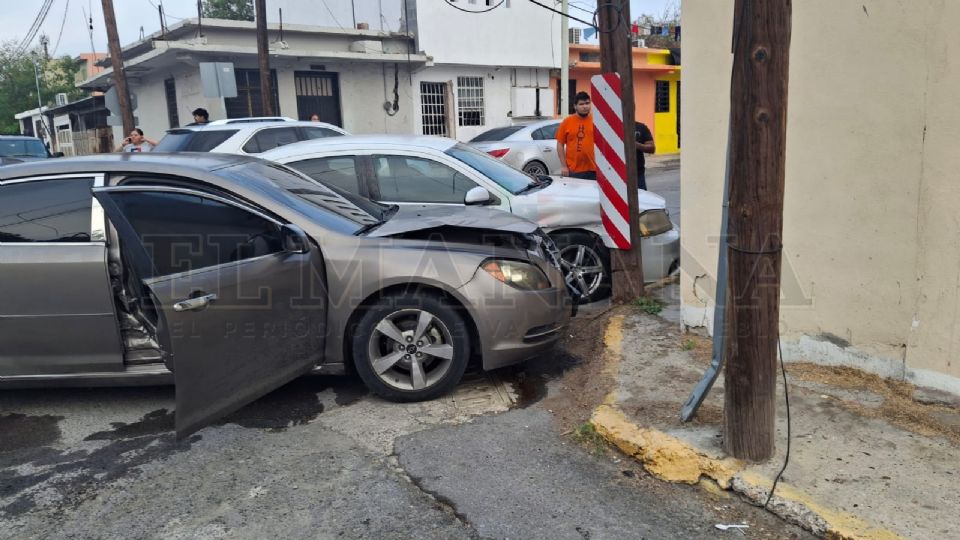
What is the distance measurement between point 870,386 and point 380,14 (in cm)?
2011

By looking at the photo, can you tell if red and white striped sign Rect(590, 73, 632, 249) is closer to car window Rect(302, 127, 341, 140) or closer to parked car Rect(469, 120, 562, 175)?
car window Rect(302, 127, 341, 140)

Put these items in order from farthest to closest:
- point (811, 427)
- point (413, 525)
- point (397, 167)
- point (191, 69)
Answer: point (191, 69)
point (397, 167)
point (811, 427)
point (413, 525)

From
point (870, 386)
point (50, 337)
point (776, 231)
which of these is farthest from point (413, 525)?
point (870, 386)

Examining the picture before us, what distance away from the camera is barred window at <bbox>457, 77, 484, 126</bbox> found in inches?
885

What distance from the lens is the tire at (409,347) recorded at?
4395 millimetres

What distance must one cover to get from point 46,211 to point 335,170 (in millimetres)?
2639

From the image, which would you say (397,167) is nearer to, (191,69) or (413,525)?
(413,525)

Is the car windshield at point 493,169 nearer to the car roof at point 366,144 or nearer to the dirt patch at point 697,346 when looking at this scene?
the car roof at point 366,144

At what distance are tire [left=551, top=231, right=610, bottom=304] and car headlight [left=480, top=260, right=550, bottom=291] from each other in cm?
175

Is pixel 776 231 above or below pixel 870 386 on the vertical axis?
above

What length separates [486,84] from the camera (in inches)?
905

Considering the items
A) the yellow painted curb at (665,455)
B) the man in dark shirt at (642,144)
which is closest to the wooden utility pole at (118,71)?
the man in dark shirt at (642,144)

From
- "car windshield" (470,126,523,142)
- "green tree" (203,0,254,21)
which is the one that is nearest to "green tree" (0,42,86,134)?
"green tree" (203,0,254,21)

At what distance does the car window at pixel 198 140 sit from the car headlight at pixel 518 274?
674cm
